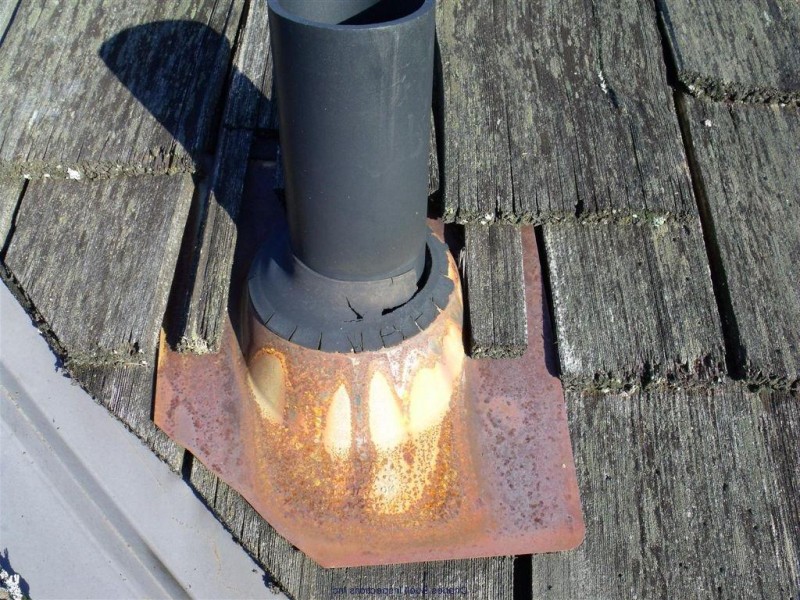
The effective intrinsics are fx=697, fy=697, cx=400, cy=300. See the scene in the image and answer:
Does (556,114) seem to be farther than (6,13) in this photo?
No

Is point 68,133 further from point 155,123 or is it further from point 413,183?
point 413,183

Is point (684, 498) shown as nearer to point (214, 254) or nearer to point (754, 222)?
point (754, 222)

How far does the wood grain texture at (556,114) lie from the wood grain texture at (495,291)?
7cm

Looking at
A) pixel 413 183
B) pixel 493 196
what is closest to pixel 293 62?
pixel 413 183

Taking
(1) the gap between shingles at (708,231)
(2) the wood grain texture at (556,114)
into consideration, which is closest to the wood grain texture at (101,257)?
(2) the wood grain texture at (556,114)

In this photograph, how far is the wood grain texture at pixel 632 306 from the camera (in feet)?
5.15

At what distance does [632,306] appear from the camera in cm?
164

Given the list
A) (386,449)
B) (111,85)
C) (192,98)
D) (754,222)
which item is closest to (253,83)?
(192,98)

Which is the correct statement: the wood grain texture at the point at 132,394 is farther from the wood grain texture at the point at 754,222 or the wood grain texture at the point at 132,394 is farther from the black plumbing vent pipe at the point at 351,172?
the wood grain texture at the point at 754,222

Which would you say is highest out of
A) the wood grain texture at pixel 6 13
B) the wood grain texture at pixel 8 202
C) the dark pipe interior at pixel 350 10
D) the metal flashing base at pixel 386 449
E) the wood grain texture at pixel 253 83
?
the dark pipe interior at pixel 350 10

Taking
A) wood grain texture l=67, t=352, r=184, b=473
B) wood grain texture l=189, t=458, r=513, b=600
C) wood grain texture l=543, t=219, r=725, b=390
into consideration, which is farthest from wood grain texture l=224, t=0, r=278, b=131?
wood grain texture l=189, t=458, r=513, b=600

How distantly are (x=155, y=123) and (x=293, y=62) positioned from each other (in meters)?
0.91

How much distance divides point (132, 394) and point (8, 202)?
2.16 feet

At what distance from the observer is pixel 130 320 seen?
1.61 m
